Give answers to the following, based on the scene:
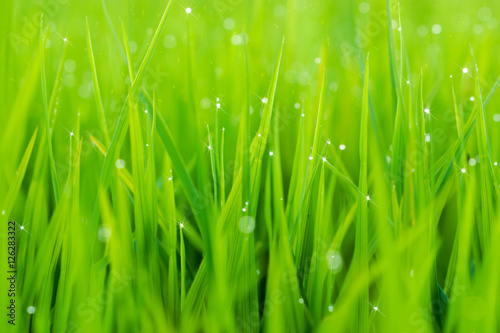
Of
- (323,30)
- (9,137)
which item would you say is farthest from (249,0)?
(9,137)

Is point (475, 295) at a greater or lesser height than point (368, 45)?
lesser

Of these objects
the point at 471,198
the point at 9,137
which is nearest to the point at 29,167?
the point at 9,137

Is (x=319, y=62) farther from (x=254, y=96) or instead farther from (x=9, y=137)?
(x=9, y=137)

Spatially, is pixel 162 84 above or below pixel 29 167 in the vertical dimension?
above

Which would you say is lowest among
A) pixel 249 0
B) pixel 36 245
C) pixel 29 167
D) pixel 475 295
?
pixel 475 295

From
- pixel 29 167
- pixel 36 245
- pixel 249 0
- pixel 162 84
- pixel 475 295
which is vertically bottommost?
pixel 475 295

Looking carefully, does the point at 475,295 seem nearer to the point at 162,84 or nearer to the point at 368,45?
the point at 368,45
